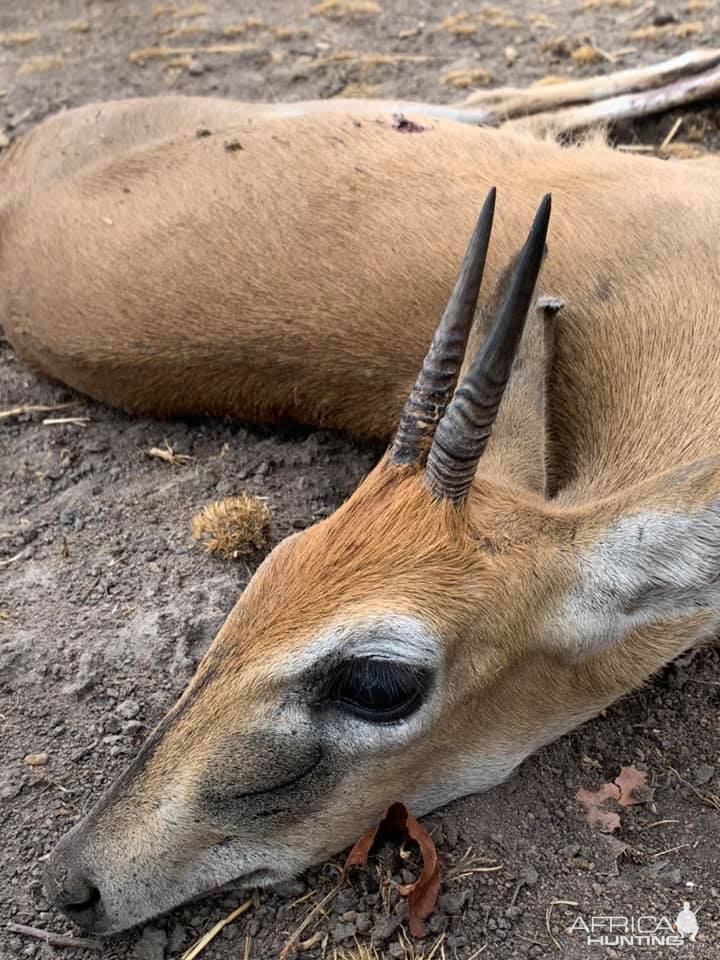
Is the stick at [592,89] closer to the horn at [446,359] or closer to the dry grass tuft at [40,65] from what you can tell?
the horn at [446,359]

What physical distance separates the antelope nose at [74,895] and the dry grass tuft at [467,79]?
7656 millimetres

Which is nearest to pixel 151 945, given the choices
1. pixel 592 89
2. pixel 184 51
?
pixel 592 89

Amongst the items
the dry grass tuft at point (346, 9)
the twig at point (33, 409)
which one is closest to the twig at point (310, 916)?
the twig at point (33, 409)

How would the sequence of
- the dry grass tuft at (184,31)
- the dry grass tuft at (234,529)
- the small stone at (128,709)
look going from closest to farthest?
the small stone at (128,709) → the dry grass tuft at (234,529) → the dry grass tuft at (184,31)

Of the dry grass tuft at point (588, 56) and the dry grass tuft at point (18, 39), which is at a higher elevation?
the dry grass tuft at point (18, 39)

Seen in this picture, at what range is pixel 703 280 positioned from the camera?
411 centimetres

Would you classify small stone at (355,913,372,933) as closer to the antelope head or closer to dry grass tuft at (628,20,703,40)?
the antelope head

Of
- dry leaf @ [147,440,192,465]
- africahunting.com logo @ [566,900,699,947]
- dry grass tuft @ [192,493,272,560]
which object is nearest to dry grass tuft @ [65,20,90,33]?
dry leaf @ [147,440,192,465]

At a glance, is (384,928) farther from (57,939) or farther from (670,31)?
(670,31)

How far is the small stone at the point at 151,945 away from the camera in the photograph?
3090 millimetres

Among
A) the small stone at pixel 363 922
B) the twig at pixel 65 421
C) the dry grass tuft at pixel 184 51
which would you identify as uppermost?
the dry grass tuft at pixel 184 51

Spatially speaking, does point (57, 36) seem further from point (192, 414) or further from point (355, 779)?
point (355, 779)

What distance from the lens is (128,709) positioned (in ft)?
12.5

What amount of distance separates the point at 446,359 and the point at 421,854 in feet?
5.45
